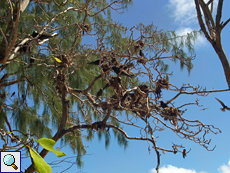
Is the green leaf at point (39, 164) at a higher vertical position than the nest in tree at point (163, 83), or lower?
lower

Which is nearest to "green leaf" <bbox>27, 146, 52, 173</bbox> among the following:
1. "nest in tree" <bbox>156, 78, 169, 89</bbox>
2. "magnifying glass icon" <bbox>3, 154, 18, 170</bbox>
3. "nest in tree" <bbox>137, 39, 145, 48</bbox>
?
"magnifying glass icon" <bbox>3, 154, 18, 170</bbox>

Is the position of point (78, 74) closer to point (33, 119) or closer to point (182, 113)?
point (33, 119)

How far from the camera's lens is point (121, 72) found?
156cm

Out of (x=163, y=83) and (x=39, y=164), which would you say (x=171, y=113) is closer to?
(x=163, y=83)

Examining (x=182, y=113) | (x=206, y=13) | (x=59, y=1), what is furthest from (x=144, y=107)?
(x=59, y=1)

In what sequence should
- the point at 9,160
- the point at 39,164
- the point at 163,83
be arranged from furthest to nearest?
the point at 163,83 < the point at 9,160 < the point at 39,164

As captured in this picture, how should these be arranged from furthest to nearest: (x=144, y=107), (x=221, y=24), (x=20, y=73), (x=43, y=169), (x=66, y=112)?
(x=20, y=73) → (x=66, y=112) → (x=144, y=107) → (x=221, y=24) → (x=43, y=169)

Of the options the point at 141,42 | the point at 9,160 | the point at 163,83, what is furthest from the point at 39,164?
the point at 141,42

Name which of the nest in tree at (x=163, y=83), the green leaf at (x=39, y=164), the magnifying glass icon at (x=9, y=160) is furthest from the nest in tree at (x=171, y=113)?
the green leaf at (x=39, y=164)

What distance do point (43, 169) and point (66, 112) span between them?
134cm

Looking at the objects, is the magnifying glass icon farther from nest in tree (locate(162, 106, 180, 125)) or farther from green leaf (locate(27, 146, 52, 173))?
nest in tree (locate(162, 106, 180, 125))

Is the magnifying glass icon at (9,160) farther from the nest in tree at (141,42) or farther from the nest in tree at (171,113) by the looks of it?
the nest in tree at (141,42)

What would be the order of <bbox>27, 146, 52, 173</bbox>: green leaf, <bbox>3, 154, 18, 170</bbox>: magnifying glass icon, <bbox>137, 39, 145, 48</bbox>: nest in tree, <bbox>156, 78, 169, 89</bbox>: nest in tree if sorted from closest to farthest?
<bbox>27, 146, 52, 173</bbox>: green leaf → <bbox>3, 154, 18, 170</bbox>: magnifying glass icon → <bbox>156, 78, 169, 89</bbox>: nest in tree → <bbox>137, 39, 145, 48</bbox>: nest in tree

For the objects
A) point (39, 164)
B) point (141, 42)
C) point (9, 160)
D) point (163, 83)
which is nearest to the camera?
point (39, 164)
